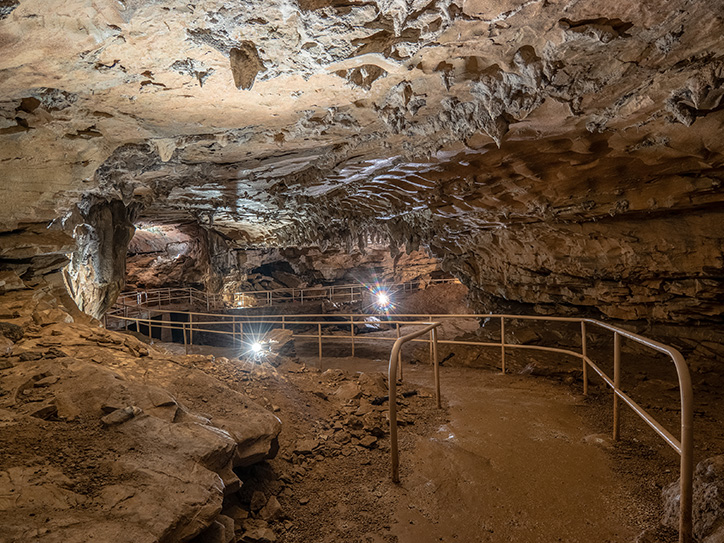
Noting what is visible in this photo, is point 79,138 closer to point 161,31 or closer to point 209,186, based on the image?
point 161,31

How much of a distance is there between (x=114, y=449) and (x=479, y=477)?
2.31 metres

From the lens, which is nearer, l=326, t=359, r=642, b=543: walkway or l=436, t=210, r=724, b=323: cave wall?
l=326, t=359, r=642, b=543: walkway

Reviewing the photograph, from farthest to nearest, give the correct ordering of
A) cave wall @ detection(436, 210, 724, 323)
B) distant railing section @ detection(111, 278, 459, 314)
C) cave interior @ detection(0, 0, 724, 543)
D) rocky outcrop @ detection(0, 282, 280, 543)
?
1. distant railing section @ detection(111, 278, 459, 314)
2. cave wall @ detection(436, 210, 724, 323)
3. cave interior @ detection(0, 0, 724, 543)
4. rocky outcrop @ detection(0, 282, 280, 543)

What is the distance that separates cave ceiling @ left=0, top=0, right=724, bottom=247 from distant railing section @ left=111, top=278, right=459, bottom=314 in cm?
1035

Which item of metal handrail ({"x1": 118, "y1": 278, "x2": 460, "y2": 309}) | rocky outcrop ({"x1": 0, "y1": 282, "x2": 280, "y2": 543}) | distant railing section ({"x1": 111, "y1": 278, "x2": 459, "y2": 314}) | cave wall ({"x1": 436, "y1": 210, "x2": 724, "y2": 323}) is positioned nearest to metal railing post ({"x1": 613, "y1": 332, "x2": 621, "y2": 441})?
rocky outcrop ({"x1": 0, "y1": 282, "x2": 280, "y2": 543})

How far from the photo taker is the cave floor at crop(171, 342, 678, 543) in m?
2.30

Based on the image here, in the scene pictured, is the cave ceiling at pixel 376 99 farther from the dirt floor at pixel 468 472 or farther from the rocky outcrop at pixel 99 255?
the dirt floor at pixel 468 472

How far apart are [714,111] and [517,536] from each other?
3842mm

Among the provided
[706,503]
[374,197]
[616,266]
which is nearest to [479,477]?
[706,503]

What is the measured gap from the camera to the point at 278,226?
11.2m

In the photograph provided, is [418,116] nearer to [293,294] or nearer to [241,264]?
[293,294]

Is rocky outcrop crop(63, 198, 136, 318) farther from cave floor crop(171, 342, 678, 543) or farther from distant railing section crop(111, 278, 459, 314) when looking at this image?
distant railing section crop(111, 278, 459, 314)

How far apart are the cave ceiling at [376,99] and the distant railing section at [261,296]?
10.3 metres

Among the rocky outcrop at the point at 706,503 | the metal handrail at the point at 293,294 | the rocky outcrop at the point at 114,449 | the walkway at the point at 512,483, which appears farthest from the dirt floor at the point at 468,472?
the metal handrail at the point at 293,294
